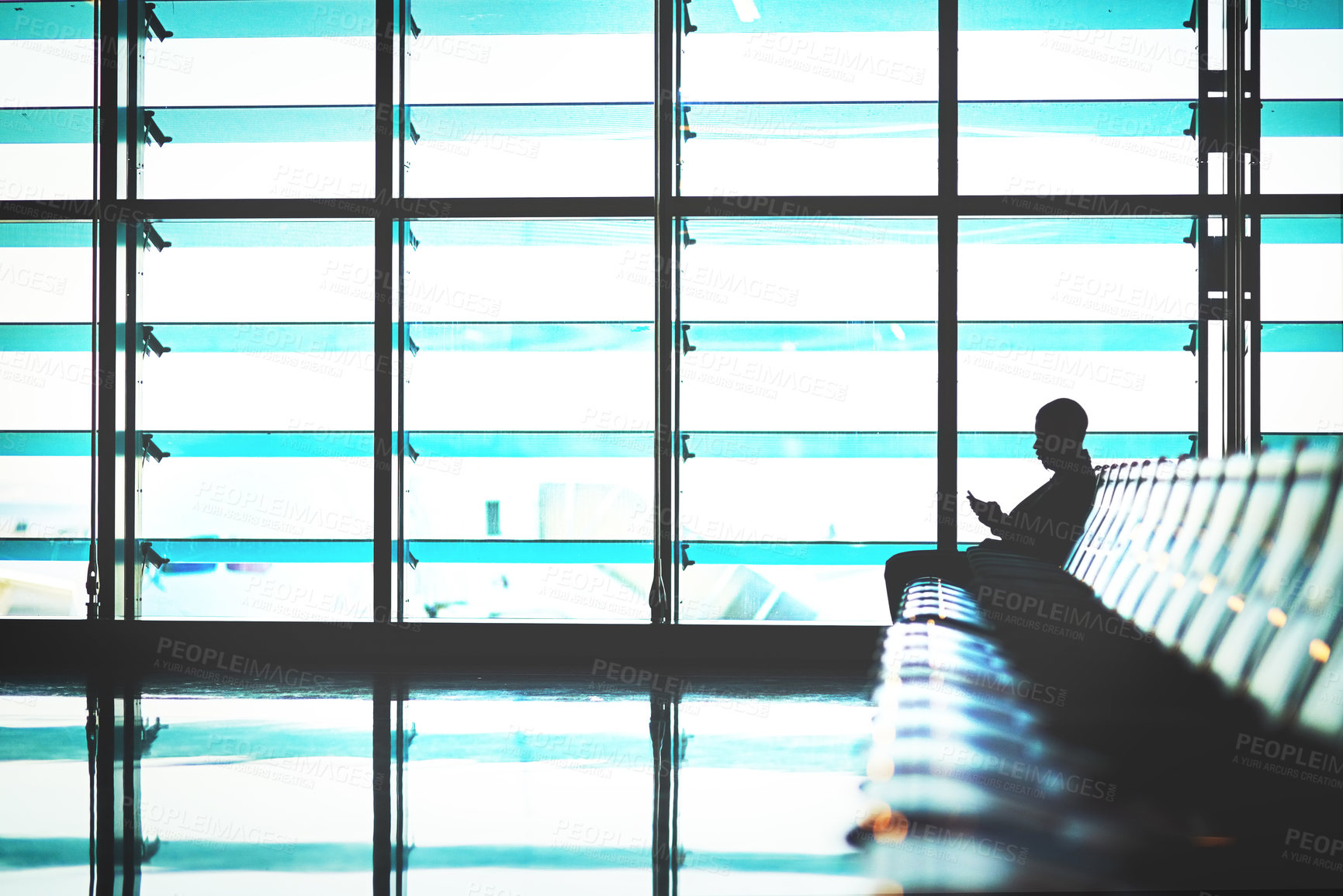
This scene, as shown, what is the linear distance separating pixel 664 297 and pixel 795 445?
3.28ft

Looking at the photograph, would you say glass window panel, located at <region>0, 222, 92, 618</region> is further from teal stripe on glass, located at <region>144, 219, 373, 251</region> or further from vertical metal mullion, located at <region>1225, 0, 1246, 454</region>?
vertical metal mullion, located at <region>1225, 0, 1246, 454</region>

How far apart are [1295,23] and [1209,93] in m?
0.58

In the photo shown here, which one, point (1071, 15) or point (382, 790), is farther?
point (1071, 15)

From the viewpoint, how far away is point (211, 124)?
558 cm

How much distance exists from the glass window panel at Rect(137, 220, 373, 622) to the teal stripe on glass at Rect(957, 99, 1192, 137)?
3.39m

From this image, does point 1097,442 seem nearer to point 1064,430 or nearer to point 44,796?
point 1064,430

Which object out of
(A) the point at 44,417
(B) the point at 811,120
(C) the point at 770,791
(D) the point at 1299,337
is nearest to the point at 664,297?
(B) the point at 811,120

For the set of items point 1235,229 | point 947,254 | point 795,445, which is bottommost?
point 795,445

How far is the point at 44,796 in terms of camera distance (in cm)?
287

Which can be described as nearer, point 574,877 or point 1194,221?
point 574,877

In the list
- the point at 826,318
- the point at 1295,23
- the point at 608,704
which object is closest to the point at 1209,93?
the point at 1295,23

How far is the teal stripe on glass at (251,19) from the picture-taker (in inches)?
218

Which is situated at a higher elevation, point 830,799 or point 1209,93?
point 1209,93

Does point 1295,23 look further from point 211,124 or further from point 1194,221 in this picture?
point 211,124
